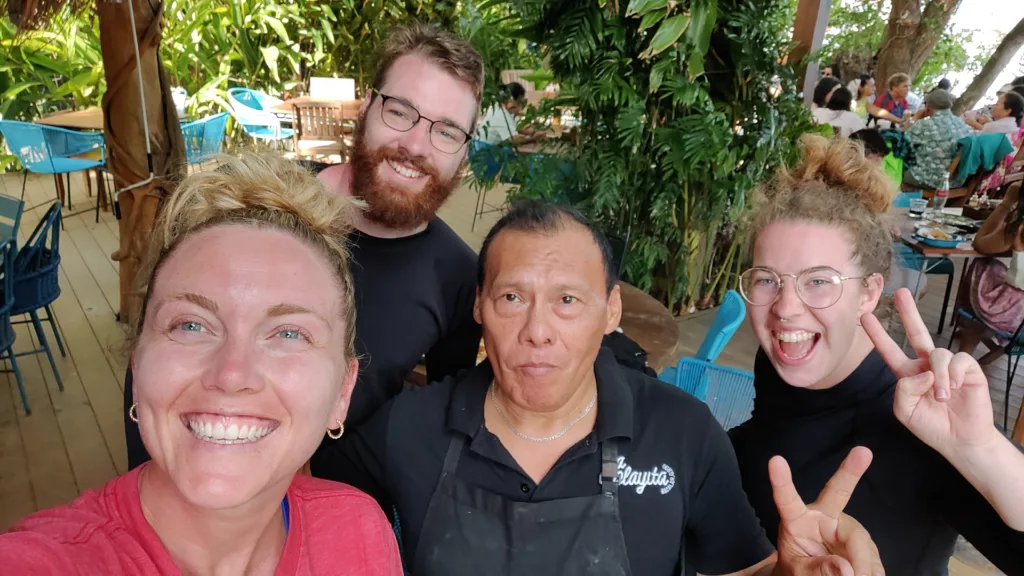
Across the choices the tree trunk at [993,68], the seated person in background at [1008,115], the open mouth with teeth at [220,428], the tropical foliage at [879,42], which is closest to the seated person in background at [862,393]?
the open mouth with teeth at [220,428]

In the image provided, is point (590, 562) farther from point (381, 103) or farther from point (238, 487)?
→ point (381, 103)

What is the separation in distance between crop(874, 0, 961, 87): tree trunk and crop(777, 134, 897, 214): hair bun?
941 cm

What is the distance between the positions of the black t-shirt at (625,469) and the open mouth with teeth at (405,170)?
2.08ft

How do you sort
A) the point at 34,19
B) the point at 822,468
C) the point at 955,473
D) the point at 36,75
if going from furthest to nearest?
the point at 36,75 < the point at 34,19 < the point at 822,468 < the point at 955,473

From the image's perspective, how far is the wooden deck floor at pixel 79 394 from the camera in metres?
2.86

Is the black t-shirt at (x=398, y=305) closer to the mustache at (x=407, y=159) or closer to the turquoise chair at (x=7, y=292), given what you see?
the mustache at (x=407, y=159)

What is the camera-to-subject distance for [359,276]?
5.38ft

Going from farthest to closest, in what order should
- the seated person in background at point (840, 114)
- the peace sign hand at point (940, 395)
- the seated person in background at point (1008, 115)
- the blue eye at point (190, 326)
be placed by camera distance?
the seated person in background at point (1008, 115) < the seated person in background at point (840, 114) < the peace sign hand at point (940, 395) < the blue eye at point (190, 326)

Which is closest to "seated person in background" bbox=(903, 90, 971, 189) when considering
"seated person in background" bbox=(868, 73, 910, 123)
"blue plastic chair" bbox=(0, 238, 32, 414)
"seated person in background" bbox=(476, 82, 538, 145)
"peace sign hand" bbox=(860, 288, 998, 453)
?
"seated person in background" bbox=(868, 73, 910, 123)

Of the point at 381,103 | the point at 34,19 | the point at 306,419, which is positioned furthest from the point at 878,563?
the point at 34,19

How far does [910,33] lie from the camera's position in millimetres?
9453

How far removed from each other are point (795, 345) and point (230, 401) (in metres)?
1.19

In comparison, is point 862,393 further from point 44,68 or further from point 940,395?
point 44,68

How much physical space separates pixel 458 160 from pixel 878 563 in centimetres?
136
